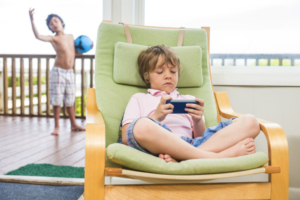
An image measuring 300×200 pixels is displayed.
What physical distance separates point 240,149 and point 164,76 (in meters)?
0.52

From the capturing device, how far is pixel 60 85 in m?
3.27

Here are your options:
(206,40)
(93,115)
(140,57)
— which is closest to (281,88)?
(206,40)

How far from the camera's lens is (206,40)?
1.60 meters

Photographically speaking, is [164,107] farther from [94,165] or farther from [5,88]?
[5,88]

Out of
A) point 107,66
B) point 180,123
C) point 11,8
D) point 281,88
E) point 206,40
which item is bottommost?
point 180,123

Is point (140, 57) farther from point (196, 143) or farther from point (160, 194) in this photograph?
point (160, 194)

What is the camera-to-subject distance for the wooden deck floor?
2066 millimetres

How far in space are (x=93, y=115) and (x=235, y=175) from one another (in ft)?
2.09

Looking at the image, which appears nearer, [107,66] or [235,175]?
[235,175]

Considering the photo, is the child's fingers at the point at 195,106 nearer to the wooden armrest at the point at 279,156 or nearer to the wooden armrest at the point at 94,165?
the wooden armrest at the point at 279,156

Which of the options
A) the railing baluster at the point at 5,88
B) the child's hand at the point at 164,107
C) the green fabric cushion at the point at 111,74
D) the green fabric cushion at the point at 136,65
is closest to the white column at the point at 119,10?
the green fabric cushion at the point at 111,74

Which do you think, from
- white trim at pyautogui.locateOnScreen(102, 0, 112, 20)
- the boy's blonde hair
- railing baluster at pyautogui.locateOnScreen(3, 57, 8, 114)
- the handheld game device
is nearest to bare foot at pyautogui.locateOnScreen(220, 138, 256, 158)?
the handheld game device

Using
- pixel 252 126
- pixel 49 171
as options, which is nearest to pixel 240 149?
pixel 252 126

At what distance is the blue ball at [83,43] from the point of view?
3389 mm
